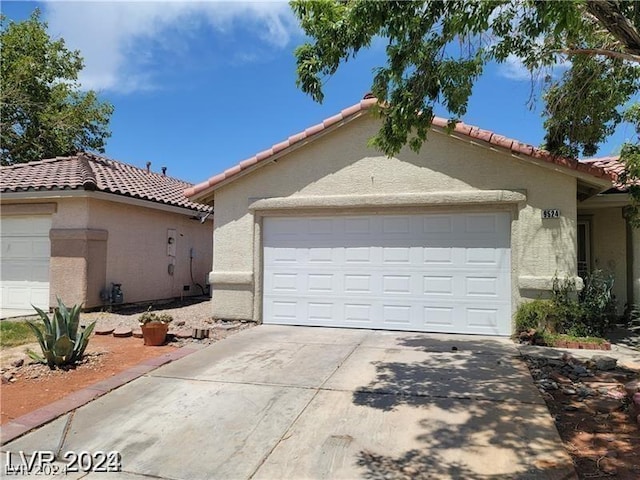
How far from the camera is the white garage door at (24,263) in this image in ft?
39.7

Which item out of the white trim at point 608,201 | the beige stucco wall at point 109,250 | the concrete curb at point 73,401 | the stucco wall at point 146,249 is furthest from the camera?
the stucco wall at point 146,249

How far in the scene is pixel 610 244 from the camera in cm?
1070

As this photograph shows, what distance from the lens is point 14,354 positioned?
290 inches

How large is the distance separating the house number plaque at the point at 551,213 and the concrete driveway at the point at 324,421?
2958mm

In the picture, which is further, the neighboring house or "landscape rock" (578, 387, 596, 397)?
the neighboring house

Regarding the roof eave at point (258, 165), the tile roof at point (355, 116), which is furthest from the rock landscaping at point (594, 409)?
the roof eave at point (258, 165)

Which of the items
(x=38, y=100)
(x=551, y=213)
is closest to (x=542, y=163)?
(x=551, y=213)

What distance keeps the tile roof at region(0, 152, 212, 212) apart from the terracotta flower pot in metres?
5.04

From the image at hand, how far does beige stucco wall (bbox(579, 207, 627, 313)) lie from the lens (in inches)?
413

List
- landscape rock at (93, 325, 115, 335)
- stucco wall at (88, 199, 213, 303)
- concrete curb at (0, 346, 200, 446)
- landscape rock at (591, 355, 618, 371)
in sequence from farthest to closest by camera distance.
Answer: stucco wall at (88, 199, 213, 303) → landscape rock at (93, 325, 115, 335) → landscape rock at (591, 355, 618, 371) → concrete curb at (0, 346, 200, 446)

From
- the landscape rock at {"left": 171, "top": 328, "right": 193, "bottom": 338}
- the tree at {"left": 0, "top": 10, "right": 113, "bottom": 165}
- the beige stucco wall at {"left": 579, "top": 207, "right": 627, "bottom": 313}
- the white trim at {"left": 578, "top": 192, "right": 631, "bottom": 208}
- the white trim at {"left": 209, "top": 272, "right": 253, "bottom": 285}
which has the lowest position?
the landscape rock at {"left": 171, "top": 328, "right": 193, "bottom": 338}

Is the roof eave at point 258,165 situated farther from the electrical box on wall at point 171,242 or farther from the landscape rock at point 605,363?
the landscape rock at point 605,363

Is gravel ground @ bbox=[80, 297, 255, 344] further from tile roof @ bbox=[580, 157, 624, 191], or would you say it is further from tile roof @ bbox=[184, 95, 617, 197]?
tile roof @ bbox=[580, 157, 624, 191]

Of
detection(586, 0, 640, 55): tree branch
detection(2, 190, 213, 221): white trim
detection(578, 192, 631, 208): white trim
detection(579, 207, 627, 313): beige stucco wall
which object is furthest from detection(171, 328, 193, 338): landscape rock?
detection(579, 207, 627, 313): beige stucco wall
